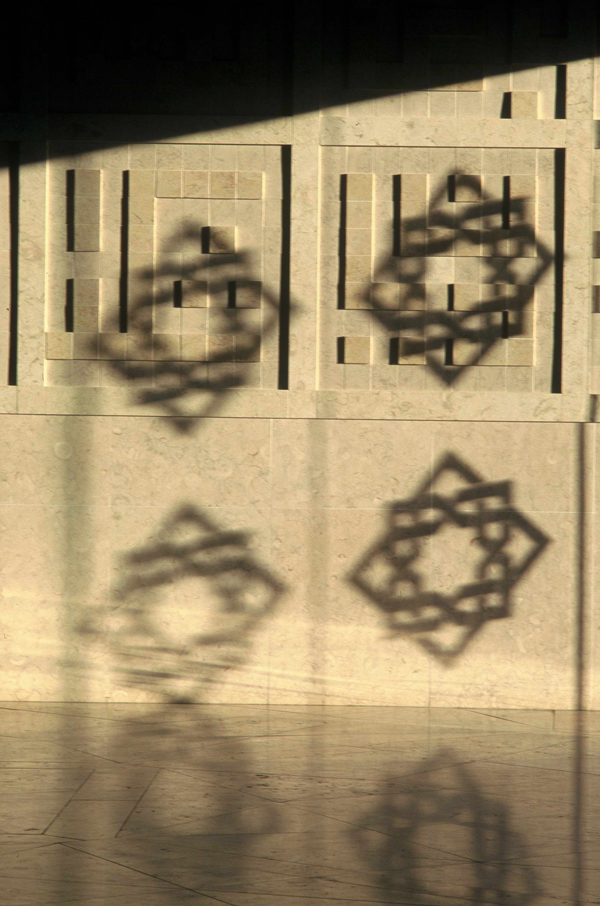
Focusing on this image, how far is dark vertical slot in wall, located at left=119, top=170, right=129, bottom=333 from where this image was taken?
928 centimetres

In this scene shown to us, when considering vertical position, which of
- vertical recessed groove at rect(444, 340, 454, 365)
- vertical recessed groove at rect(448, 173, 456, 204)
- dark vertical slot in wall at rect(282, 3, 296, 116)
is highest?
dark vertical slot in wall at rect(282, 3, 296, 116)

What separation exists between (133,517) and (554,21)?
550cm

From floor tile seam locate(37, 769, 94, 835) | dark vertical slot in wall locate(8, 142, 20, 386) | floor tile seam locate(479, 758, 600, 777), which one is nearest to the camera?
floor tile seam locate(37, 769, 94, 835)

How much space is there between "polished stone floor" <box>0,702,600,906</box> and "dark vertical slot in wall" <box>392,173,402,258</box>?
12.7ft

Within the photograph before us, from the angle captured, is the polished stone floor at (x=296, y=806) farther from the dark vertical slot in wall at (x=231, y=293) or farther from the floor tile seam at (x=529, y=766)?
the dark vertical slot in wall at (x=231, y=293)

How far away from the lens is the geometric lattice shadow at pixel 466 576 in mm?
9227

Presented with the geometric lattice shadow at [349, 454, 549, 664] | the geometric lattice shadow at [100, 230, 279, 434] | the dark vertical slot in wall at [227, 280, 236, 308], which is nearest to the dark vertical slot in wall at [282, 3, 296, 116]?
the geometric lattice shadow at [100, 230, 279, 434]

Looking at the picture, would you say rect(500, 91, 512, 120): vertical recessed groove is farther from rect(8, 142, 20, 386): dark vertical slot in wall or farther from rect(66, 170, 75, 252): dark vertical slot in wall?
rect(8, 142, 20, 386): dark vertical slot in wall

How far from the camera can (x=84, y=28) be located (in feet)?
30.4

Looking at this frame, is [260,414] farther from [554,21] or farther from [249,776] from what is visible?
[554,21]

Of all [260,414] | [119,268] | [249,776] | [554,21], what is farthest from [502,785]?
[554,21]

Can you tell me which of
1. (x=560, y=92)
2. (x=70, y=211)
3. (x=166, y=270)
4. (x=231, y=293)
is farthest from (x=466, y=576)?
(x=70, y=211)

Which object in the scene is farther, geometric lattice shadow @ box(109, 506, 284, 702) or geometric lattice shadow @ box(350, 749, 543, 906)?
geometric lattice shadow @ box(109, 506, 284, 702)

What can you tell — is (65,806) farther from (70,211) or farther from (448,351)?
(70,211)
